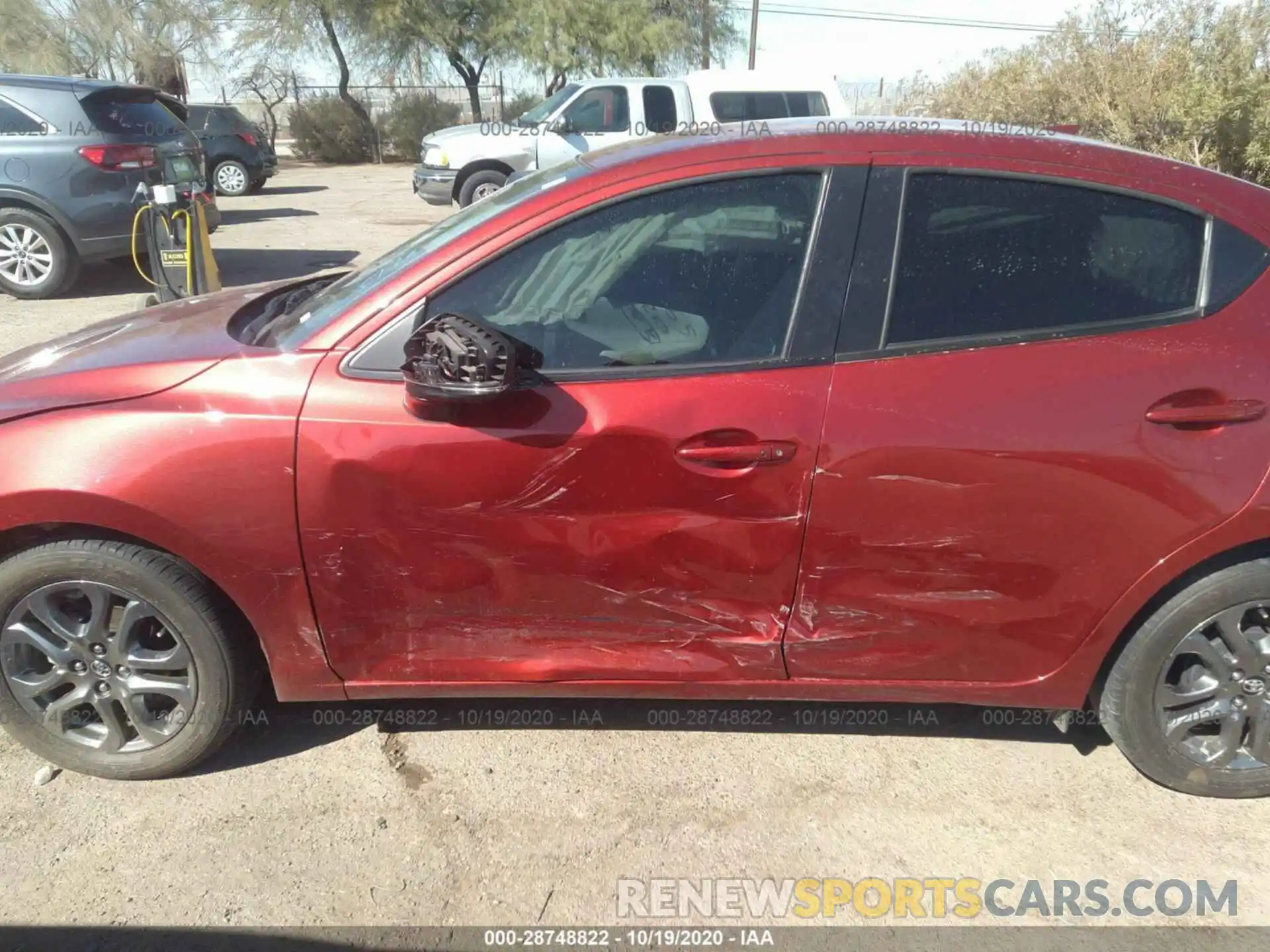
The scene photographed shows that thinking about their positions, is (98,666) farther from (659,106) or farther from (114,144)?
(659,106)

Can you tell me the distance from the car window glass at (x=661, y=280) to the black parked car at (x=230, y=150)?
17.5 meters

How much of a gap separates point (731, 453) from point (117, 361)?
171 cm

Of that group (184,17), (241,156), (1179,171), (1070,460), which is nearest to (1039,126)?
(1179,171)

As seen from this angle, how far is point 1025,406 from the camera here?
238 centimetres

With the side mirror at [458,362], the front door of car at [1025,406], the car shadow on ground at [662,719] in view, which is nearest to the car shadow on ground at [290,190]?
the car shadow on ground at [662,719]

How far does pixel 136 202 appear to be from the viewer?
28.3ft

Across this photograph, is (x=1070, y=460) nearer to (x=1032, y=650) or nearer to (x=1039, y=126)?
(x=1032, y=650)

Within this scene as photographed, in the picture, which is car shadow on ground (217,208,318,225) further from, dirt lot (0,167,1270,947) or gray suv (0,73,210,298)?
dirt lot (0,167,1270,947)

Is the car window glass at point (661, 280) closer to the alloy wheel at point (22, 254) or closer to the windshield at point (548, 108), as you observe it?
the alloy wheel at point (22, 254)

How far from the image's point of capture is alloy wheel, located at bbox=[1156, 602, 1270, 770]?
2559mm

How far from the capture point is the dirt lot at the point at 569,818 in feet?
7.89

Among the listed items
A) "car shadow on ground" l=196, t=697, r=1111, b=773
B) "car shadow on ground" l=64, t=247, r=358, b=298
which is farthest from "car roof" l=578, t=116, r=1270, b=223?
"car shadow on ground" l=64, t=247, r=358, b=298

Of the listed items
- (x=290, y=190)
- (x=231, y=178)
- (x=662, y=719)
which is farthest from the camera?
(x=290, y=190)

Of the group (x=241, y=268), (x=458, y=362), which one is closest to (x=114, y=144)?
(x=241, y=268)
